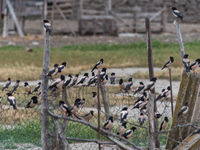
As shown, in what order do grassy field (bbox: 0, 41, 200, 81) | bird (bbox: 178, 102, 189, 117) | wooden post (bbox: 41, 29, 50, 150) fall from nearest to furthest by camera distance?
1. wooden post (bbox: 41, 29, 50, 150)
2. bird (bbox: 178, 102, 189, 117)
3. grassy field (bbox: 0, 41, 200, 81)

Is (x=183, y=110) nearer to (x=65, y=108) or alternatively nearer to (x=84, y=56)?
(x=65, y=108)

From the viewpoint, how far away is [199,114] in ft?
19.5

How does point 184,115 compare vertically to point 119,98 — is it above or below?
above

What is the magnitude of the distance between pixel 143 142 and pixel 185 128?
171 centimetres

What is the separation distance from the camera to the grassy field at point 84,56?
14633 mm

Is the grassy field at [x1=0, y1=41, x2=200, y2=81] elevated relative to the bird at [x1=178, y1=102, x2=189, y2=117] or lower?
lower

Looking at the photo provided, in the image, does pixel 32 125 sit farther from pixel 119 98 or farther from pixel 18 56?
pixel 18 56

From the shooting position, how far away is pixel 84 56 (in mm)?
17078

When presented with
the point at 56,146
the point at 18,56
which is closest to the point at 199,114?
the point at 56,146

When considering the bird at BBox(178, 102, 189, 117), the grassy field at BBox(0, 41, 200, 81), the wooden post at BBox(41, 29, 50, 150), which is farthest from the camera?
the grassy field at BBox(0, 41, 200, 81)

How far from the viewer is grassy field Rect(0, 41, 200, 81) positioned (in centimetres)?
1463

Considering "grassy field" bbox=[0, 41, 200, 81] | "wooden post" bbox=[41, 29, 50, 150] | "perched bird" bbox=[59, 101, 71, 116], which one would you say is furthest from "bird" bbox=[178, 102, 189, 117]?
"grassy field" bbox=[0, 41, 200, 81]

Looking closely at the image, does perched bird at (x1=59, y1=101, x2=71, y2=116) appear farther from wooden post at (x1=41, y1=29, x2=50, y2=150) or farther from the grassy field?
the grassy field

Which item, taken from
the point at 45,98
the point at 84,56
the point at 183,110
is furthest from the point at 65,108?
the point at 84,56
